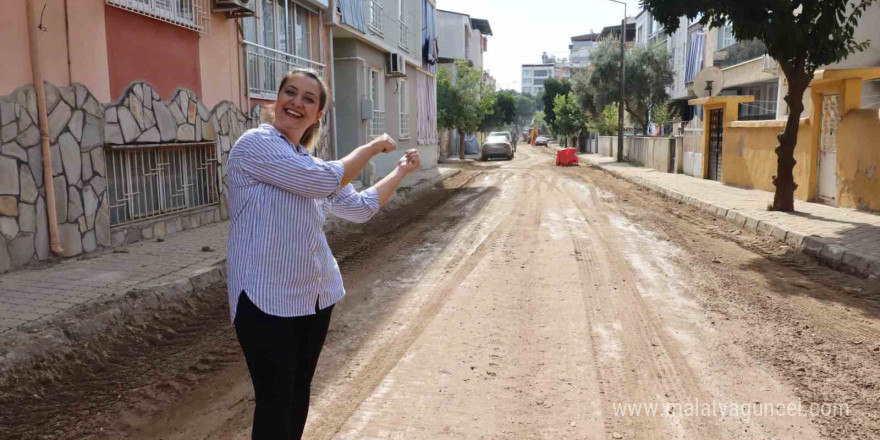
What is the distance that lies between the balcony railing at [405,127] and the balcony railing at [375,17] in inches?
164

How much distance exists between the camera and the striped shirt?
222cm

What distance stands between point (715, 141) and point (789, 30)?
925cm

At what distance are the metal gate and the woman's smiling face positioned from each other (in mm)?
17640

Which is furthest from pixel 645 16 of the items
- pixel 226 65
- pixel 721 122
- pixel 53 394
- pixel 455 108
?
pixel 53 394

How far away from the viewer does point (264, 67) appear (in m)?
12.1

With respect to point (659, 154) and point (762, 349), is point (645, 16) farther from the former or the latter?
point (762, 349)

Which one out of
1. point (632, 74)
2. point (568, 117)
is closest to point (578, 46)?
point (568, 117)

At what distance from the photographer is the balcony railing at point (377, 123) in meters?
18.9

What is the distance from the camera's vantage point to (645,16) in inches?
1790

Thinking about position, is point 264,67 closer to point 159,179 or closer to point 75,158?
point 159,179

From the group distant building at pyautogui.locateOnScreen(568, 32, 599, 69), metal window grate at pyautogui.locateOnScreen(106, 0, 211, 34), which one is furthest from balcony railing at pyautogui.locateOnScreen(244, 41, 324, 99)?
distant building at pyautogui.locateOnScreen(568, 32, 599, 69)

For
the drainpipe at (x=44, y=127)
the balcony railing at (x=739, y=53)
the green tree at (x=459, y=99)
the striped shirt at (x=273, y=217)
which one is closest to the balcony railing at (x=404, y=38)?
the green tree at (x=459, y=99)

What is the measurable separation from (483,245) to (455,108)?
89.3 ft

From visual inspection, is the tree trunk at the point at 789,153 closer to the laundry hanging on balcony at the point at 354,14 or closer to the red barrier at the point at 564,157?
the laundry hanging on balcony at the point at 354,14
